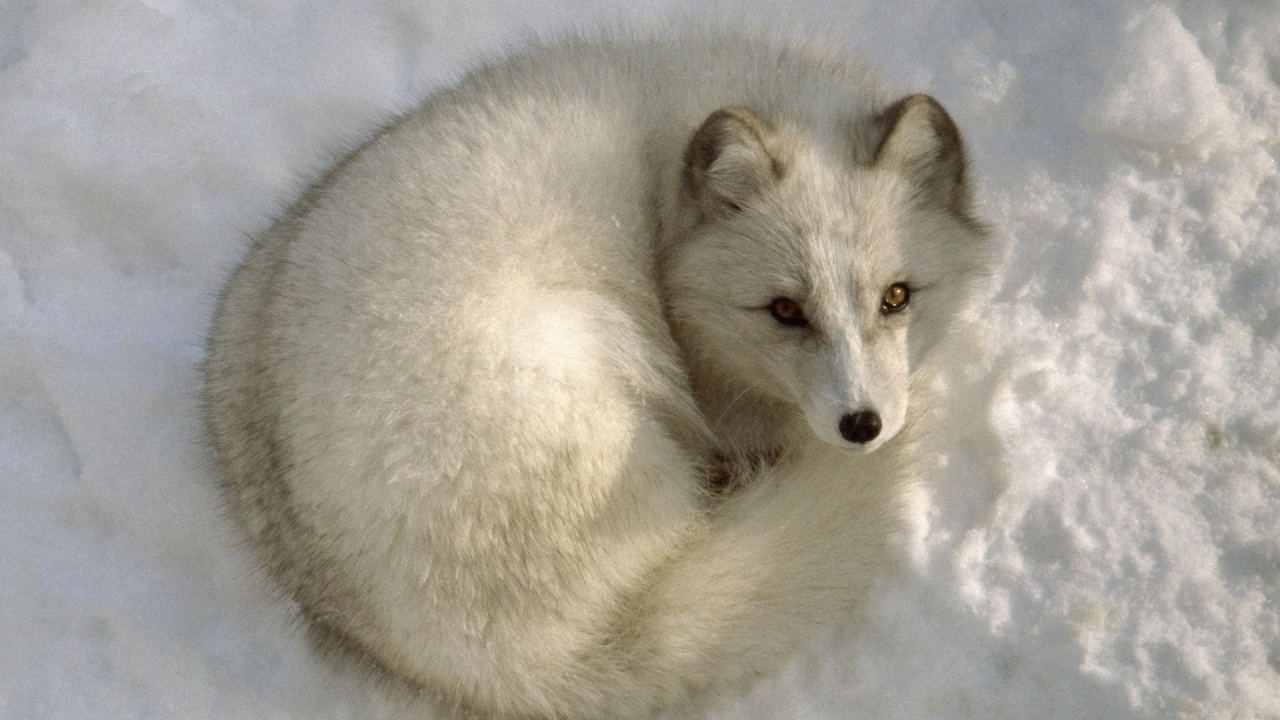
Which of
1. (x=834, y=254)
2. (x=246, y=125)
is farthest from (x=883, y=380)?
(x=246, y=125)

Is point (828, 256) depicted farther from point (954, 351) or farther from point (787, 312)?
point (954, 351)

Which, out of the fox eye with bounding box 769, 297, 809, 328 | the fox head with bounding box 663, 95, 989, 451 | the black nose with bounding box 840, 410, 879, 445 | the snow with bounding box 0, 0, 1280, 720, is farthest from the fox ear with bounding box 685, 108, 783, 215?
the snow with bounding box 0, 0, 1280, 720

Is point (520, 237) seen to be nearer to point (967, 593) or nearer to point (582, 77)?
point (582, 77)

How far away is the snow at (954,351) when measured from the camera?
267 centimetres

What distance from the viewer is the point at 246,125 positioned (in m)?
3.92

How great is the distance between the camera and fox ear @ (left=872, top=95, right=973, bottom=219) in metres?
2.72

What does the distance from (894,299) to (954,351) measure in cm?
42

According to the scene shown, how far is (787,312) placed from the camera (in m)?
2.76

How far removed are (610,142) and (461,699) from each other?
1.41 m

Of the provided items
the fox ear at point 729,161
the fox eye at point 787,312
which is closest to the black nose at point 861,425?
the fox eye at point 787,312

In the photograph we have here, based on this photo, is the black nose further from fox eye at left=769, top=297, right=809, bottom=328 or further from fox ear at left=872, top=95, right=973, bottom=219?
fox ear at left=872, top=95, right=973, bottom=219

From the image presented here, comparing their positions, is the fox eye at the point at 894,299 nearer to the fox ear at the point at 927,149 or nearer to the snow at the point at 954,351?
the fox ear at the point at 927,149

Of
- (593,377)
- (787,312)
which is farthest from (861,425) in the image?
(593,377)

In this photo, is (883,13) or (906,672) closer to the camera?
(906,672)
